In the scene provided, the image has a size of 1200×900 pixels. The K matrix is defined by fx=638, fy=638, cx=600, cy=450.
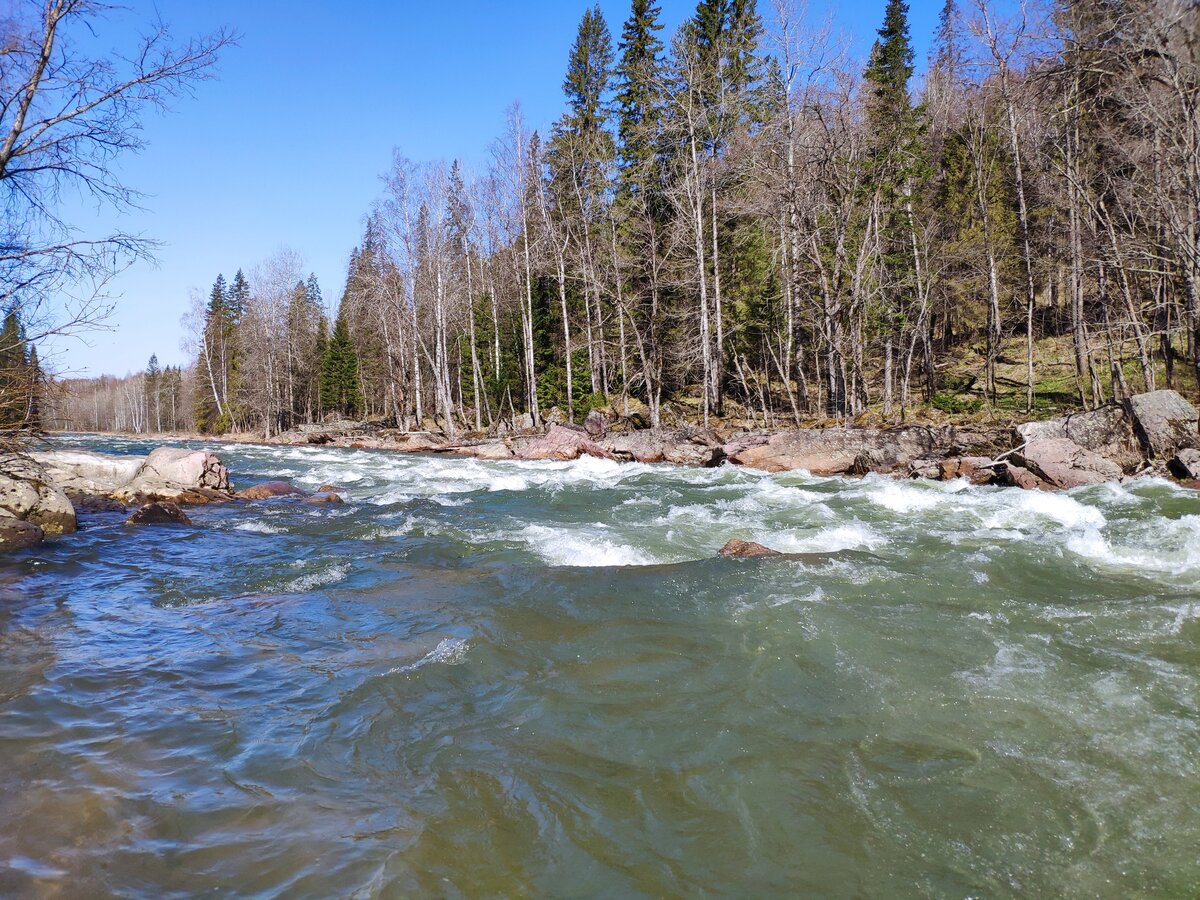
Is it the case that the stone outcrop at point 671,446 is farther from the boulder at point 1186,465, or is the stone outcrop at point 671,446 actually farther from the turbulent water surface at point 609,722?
the turbulent water surface at point 609,722

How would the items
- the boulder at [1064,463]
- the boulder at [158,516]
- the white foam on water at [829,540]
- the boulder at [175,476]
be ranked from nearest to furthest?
1. the white foam on water at [829,540]
2. the boulder at [158,516]
3. the boulder at [1064,463]
4. the boulder at [175,476]

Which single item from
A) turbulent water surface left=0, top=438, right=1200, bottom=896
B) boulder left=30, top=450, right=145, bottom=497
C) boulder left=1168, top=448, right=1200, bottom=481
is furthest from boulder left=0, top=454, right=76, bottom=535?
boulder left=1168, top=448, right=1200, bottom=481

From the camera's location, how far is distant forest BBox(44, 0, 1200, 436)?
15.4 m

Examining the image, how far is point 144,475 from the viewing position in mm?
13180

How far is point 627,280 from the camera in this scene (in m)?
→ 30.8

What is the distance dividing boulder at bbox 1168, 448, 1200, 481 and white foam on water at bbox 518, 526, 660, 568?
34.7ft

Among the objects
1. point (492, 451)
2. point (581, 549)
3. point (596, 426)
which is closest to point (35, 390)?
point (581, 549)

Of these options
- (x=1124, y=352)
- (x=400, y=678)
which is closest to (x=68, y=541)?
(x=400, y=678)

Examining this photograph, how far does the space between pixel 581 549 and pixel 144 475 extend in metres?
10.6

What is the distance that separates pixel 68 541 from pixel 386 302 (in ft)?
99.9

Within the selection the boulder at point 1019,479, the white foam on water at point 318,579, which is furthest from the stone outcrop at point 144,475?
the boulder at point 1019,479

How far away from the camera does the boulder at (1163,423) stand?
12312mm

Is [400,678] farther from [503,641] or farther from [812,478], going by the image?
[812,478]

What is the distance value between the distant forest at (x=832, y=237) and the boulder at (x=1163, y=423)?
4.99ft
